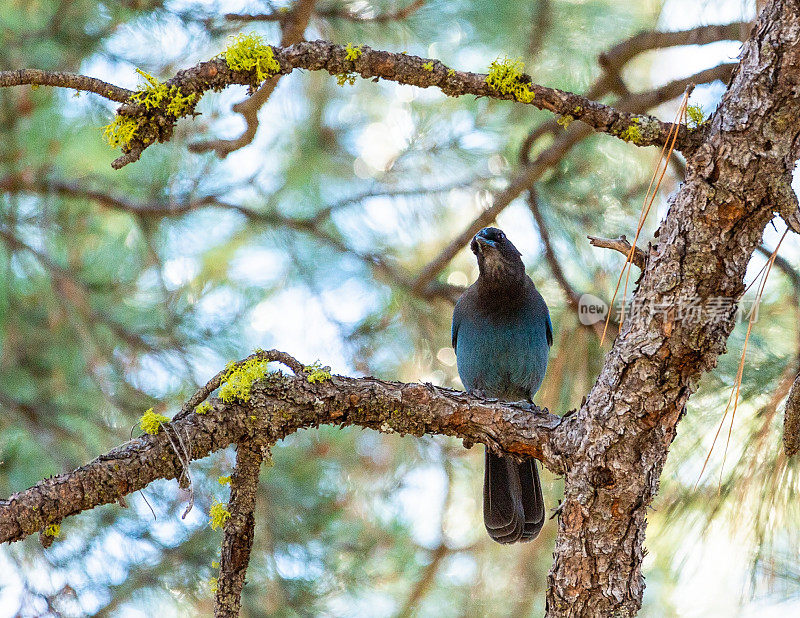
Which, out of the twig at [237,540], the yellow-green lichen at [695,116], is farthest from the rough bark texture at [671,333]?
the twig at [237,540]

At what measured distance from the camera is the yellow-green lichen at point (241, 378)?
204 centimetres

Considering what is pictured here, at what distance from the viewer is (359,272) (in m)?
3.85

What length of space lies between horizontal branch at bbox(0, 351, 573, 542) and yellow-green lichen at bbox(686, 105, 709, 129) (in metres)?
0.82

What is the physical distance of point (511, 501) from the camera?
3.12m

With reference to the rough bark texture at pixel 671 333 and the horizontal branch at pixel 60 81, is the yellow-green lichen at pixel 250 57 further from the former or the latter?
the rough bark texture at pixel 671 333

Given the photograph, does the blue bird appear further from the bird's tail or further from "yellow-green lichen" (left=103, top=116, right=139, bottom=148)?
"yellow-green lichen" (left=103, top=116, right=139, bottom=148)

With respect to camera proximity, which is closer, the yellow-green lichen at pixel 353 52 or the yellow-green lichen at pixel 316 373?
the yellow-green lichen at pixel 353 52

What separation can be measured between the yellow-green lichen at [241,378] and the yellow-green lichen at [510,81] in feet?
2.97

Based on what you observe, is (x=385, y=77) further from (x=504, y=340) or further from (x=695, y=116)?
(x=504, y=340)

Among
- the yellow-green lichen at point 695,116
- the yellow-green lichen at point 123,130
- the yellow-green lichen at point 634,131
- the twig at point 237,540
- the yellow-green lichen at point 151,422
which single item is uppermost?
the yellow-green lichen at point 695,116

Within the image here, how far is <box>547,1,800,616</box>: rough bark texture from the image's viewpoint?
5.86 ft

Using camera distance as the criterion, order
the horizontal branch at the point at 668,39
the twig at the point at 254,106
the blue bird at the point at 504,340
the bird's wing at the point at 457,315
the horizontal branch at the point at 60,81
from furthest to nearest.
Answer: the bird's wing at the point at 457,315, the blue bird at the point at 504,340, the twig at the point at 254,106, the horizontal branch at the point at 668,39, the horizontal branch at the point at 60,81

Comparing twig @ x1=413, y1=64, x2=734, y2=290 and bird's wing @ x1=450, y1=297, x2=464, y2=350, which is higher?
twig @ x1=413, y1=64, x2=734, y2=290

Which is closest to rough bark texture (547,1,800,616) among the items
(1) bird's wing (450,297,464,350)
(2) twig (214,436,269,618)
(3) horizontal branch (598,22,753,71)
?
(2) twig (214,436,269,618)
